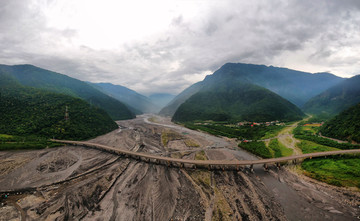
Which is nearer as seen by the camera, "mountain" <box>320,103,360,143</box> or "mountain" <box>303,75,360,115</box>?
"mountain" <box>320,103,360,143</box>

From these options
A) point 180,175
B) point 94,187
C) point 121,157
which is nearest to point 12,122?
point 121,157

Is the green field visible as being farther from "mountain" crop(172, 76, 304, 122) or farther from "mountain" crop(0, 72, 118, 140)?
"mountain" crop(0, 72, 118, 140)

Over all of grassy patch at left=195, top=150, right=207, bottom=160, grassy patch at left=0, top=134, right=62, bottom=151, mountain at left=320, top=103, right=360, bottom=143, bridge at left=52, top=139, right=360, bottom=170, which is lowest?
grassy patch at left=0, top=134, right=62, bottom=151

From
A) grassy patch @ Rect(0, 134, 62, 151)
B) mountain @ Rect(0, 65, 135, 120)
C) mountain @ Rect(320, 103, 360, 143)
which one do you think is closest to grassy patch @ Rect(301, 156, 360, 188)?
mountain @ Rect(320, 103, 360, 143)

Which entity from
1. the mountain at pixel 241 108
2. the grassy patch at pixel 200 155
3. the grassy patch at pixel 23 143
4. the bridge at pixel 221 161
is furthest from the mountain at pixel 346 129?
the grassy patch at pixel 23 143

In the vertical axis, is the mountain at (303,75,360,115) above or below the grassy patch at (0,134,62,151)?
above

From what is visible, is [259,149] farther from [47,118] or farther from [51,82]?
[51,82]
